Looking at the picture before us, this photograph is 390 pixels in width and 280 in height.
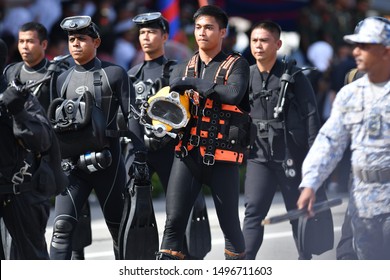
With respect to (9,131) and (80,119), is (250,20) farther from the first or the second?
(9,131)

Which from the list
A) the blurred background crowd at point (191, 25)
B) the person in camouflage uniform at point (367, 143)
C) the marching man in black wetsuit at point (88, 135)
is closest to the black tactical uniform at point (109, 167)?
the marching man in black wetsuit at point (88, 135)

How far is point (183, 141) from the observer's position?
835cm

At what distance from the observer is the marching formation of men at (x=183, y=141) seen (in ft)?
21.8

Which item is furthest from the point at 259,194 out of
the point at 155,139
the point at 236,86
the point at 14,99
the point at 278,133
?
the point at 14,99

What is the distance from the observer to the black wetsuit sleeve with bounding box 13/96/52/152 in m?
6.73

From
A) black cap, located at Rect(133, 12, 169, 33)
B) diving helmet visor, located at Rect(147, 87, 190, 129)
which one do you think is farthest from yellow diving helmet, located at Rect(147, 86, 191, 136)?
black cap, located at Rect(133, 12, 169, 33)

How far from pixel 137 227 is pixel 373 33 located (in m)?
2.70

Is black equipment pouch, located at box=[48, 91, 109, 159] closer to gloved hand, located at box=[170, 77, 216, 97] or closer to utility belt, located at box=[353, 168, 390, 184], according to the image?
gloved hand, located at box=[170, 77, 216, 97]

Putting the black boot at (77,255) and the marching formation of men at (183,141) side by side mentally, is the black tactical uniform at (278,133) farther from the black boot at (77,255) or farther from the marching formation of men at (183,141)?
the black boot at (77,255)

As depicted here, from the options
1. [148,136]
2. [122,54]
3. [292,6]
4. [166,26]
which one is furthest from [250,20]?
[148,136]

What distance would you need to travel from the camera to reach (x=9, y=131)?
22.7ft

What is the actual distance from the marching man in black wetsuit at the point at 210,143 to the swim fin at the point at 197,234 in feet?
3.19

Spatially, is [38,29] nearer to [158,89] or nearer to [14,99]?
[158,89]
